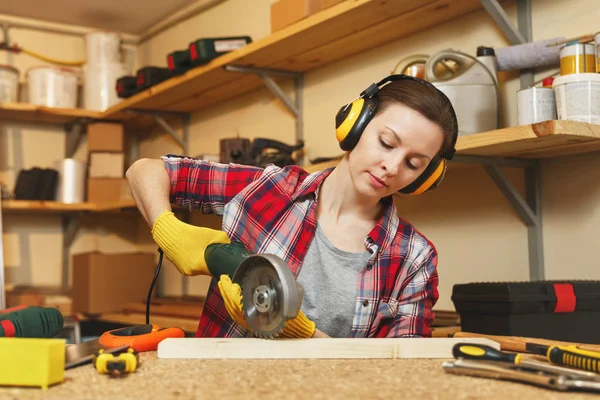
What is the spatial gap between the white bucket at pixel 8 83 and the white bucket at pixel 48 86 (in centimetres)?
9

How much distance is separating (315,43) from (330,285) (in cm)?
128

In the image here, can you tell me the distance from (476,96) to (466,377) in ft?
3.52

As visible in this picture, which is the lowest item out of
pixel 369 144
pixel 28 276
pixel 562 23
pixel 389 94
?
pixel 28 276

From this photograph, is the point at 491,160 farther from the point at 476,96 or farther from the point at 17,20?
the point at 17,20

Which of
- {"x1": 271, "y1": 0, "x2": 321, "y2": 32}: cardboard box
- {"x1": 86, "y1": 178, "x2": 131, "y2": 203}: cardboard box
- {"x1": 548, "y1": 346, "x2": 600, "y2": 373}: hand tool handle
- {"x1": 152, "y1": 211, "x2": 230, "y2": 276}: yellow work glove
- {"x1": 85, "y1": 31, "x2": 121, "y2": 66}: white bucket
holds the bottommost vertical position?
{"x1": 548, "y1": 346, "x2": 600, "y2": 373}: hand tool handle

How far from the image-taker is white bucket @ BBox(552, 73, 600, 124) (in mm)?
1562

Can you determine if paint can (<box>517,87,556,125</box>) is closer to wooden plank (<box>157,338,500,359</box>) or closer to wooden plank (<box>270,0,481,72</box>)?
wooden plank (<box>270,0,481,72</box>)

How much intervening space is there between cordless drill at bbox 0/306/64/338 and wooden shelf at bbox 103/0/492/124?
130 centimetres

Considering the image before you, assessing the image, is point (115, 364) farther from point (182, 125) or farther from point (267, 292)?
point (182, 125)

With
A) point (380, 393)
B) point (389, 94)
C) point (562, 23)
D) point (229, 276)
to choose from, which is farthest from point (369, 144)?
point (562, 23)

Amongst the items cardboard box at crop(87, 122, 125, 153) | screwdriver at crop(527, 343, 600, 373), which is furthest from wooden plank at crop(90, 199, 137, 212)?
screwdriver at crop(527, 343, 600, 373)

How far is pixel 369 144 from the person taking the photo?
138 centimetres

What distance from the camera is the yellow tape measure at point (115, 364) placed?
0.89m

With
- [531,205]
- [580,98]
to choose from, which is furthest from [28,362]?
[531,205]
